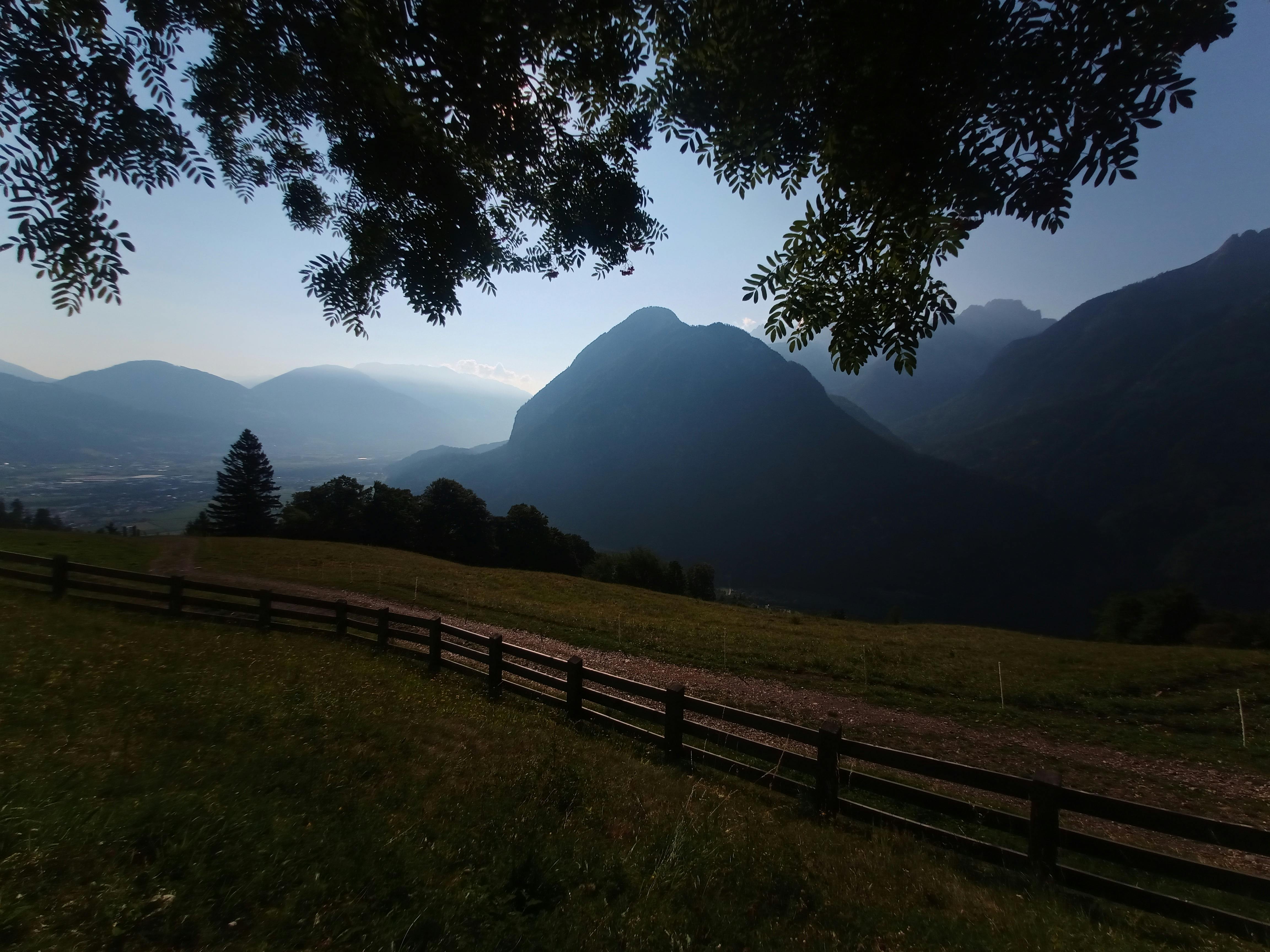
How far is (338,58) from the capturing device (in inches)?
110

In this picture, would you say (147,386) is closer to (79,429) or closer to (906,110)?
(79,429)

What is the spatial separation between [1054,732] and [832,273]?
48.4 feet

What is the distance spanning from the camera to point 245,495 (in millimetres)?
66938

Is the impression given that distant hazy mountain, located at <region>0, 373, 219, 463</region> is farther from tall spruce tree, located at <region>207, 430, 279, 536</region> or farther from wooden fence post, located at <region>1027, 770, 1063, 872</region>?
wooden fence post, located at <region>1027, 770, 1063, 872</region>

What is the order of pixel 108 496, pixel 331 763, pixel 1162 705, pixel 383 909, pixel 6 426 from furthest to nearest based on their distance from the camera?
1. pixel 108 496
2. pixel 6 426
3. pixel 1162 705
4. pixel 331 763
5. pixel 383 909

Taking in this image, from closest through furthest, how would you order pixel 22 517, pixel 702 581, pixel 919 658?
1. pixel 919 658
2. pixel 22 517
3. pixel 702 581

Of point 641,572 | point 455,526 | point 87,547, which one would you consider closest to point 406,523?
point 455,526

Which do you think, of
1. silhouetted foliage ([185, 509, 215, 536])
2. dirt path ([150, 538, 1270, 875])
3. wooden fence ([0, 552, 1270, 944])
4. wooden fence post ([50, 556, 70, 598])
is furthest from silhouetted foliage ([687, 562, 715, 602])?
wooden fence post ([50, 556, 70, 598])

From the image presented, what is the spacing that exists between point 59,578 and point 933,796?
811 inches

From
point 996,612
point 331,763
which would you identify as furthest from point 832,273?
point 996,612

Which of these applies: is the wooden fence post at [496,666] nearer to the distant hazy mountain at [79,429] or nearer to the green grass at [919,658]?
the green grass at [919,658]

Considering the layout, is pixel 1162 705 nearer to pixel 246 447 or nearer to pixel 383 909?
pixel 383 909

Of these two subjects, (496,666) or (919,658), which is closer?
(496,666)

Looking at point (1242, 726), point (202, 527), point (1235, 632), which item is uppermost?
point (1242, 726)
